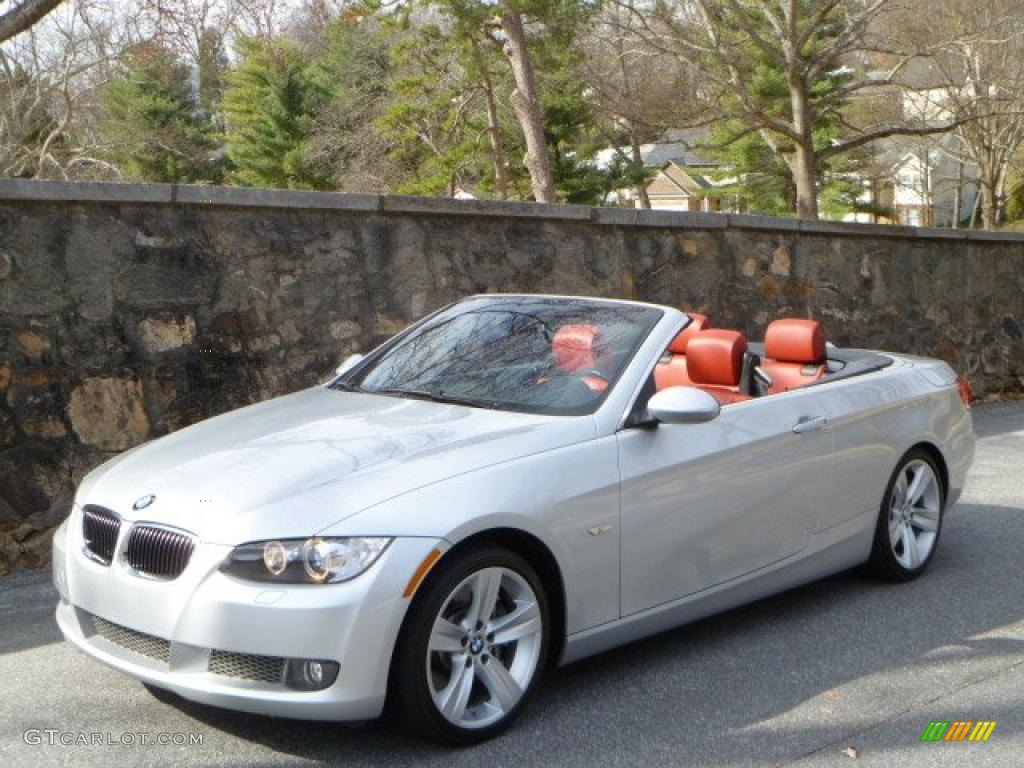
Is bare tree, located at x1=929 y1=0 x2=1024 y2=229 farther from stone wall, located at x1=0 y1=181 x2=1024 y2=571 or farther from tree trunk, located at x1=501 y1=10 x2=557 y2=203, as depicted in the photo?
stone wall, located at x1=0 y1=181 x2=1024 y2=571

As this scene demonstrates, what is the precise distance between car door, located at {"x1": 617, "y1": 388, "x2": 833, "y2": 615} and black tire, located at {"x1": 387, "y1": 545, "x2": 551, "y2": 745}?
713 mm

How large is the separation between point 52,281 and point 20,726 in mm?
3487

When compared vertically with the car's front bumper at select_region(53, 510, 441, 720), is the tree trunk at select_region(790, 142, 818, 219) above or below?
above

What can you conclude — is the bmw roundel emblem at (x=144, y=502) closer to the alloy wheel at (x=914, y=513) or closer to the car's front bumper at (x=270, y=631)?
the car's front bumper at (x=270, y=631)

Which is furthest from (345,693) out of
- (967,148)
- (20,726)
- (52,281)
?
(967,148)

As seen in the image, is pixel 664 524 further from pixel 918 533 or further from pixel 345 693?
pixel 918 533

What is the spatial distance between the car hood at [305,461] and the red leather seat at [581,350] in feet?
1.22

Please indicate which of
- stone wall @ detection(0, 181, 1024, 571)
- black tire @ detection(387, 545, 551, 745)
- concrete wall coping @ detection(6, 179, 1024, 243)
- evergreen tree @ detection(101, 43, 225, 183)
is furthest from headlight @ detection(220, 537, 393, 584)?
evergreen tree @ detection(101, 43, 225, 183)

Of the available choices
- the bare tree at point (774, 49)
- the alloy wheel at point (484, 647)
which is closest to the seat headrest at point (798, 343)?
the alloy wheel at point (484, 647)

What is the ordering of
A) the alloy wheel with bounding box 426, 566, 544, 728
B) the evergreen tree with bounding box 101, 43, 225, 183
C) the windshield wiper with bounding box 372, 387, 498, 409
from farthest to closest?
the evergreen tree with bounding box 101, 43, 225, 183 → the windshield wiper with bounding box 372, 387, 498, 409 → the alloy wheel with bounding box 426, 566, 544, 728

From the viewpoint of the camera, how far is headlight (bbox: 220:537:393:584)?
3898mm

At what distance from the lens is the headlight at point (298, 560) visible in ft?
12.8

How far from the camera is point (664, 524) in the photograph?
485 centimetres
